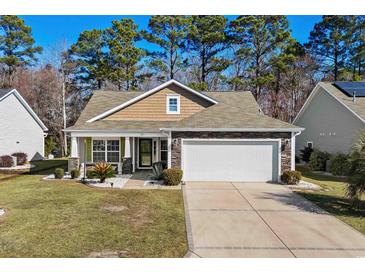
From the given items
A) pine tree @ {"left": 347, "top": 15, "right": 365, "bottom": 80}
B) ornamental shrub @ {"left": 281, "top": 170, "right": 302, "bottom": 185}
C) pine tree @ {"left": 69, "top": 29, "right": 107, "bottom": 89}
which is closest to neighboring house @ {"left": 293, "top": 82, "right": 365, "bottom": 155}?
ornamental shrub @ {"left": 281, "top": 170, "right": 302, "bottom": 185}

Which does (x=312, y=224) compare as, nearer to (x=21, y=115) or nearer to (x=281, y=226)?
(x=281, y=226)

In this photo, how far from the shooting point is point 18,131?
23828mm

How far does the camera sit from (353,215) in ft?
29.6

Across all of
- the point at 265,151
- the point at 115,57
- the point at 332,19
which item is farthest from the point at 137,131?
the point at 332,19

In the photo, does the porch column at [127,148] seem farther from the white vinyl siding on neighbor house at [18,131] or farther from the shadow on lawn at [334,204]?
the white vinyl siding on neighbor house at [18,131]

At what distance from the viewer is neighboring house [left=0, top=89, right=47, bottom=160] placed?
22.3m

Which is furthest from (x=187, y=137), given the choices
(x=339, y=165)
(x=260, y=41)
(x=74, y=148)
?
(x=260, y=41)

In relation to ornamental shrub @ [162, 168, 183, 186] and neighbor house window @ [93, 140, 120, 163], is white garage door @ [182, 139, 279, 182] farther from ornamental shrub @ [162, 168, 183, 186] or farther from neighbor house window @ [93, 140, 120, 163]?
neighbor house window @ [93, 140, 120, 163]

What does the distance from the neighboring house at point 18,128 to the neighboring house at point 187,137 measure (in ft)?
25.4

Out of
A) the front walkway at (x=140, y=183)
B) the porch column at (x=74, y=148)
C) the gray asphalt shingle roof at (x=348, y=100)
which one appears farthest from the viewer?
the gray asphalt shingle roof at (x=348, y=100)

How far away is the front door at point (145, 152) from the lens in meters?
18.3

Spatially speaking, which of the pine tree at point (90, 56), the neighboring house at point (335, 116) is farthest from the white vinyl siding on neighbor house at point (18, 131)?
the neighboring house at point (335, 116)

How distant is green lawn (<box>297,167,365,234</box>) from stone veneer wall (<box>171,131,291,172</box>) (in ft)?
7.05

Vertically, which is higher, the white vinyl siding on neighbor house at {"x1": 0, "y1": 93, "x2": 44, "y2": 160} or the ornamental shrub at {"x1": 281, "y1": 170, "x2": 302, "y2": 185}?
the white vinyl siding on neighbor house at {"x1": 0, "y1": 93, "x2": 44, "y2": 160}
